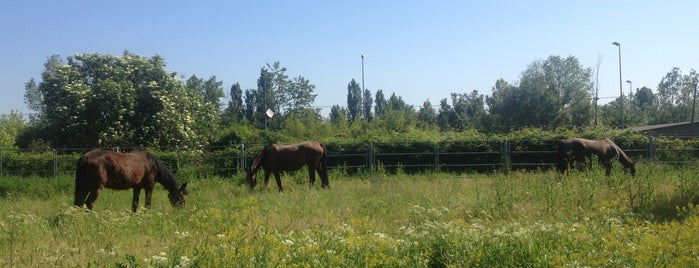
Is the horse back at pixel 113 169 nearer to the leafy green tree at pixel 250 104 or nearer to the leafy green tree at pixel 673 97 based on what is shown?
the leafy green tree at pixel 250 104

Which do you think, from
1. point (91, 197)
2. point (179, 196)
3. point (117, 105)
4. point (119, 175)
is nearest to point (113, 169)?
point (119, 175)

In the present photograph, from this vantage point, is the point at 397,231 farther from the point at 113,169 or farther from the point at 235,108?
the point at 235,108

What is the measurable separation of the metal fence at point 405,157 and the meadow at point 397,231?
6.18 meters

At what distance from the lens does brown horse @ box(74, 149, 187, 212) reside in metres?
9.23

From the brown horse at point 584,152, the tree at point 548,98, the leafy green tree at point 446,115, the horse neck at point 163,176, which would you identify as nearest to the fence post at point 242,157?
the horse neck at point 163,176

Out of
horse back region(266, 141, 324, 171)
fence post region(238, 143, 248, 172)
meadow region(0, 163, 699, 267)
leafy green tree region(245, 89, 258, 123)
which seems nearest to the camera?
meadow region(0, 163, 699, 267)

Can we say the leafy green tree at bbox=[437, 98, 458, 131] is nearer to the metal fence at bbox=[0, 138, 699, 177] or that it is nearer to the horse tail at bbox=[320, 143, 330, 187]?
the metal fence at bbox=[0, 138, 699, 177]

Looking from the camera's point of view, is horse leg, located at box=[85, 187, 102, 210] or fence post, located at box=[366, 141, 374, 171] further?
fence post, located at box=[366, 141, 374, 171]

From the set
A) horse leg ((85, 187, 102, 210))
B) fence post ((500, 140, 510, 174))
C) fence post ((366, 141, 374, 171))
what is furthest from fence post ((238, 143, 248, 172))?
fence post ((500, 140, 510, 174))

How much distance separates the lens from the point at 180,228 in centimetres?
700

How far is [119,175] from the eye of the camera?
9.71 meters

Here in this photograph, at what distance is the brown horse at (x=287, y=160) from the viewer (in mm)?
13290

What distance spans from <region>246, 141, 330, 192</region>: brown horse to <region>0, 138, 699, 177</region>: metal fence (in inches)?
119

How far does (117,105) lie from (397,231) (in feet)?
58.6
